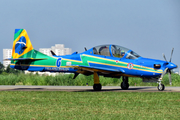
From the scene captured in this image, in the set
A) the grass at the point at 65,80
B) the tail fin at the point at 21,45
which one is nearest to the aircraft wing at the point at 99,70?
the tail fin at the point at 21,45

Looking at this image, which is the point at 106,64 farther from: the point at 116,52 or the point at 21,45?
the point at 21,45

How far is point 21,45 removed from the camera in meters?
23.1

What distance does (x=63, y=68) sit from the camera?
830 inches

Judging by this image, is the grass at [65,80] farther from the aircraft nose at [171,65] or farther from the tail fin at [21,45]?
the aircraft nose at [171,65]

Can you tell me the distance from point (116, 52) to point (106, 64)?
99 centimetres

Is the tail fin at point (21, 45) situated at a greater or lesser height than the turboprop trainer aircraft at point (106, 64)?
greater

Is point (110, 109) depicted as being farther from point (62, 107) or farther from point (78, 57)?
point (78, 57)

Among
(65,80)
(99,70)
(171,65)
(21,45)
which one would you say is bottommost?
(65,80)

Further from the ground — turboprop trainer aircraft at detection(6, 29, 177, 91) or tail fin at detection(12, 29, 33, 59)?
tail fin at detection(12, 29, 33, 59)

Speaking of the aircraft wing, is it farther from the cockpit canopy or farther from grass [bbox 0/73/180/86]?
grass [bbox 0/73/180/86]

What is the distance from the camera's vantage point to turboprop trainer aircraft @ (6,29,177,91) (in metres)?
17.9

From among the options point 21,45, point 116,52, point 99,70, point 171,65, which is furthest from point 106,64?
point 21,45

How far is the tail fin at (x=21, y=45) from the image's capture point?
23.0 metres

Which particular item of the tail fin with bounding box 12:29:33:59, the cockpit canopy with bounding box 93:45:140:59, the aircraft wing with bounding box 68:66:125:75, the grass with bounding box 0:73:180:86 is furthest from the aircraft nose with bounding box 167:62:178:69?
the grass with bounding box 0:73:180:86
